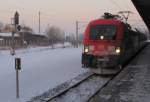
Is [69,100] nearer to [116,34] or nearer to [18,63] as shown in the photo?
[18,63]

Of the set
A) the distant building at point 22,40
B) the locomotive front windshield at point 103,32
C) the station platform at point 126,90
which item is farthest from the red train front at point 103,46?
the distant building at point 22,40

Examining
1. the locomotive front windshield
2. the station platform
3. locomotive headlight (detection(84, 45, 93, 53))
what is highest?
the locomotive front windshield

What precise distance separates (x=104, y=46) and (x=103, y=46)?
5cm

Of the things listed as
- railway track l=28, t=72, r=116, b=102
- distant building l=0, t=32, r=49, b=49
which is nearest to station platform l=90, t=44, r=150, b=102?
railway track l=28, t=72, r=116, b=102

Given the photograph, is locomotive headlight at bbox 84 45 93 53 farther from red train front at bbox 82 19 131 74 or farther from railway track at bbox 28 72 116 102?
railway track at bbox 28 72 116 102

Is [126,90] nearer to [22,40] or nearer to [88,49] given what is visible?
[88,49]

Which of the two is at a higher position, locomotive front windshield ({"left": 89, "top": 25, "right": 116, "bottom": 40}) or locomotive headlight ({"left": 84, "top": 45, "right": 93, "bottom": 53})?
locomotive front windshield ({"left": 89, "top": 25, "right": 116, "bottom": 40})

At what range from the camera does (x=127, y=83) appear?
12.8m

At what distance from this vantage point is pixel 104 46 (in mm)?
15711

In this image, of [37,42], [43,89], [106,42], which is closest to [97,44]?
[106,42]

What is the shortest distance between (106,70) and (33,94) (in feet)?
18.9

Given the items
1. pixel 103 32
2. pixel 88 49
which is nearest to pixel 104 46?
pixel 88 49

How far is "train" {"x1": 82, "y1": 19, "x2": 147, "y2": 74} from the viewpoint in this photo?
15.4m

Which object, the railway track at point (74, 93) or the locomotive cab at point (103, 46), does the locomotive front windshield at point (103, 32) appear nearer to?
the locomotive cab at point (103, 46)
